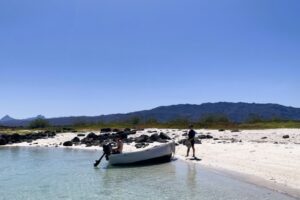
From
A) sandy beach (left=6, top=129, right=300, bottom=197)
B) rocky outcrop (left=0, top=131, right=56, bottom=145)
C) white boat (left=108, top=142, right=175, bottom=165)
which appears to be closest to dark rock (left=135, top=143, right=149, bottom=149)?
sandy beach (left=6, top=129, right=300, bottom=197)

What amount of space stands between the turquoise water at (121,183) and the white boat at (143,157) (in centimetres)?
84

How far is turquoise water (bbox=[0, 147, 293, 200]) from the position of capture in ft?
64.0

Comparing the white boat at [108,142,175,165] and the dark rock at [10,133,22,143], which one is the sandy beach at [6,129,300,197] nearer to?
the white boat at [108,142,175,165]

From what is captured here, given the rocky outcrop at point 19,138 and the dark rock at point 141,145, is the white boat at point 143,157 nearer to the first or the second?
the dark rock at point 141,145

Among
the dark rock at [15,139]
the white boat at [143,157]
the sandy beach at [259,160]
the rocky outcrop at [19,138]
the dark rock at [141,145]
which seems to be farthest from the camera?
the dark rock at [15,139]

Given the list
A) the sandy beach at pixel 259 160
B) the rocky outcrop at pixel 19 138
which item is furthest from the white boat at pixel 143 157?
the rocky outcrop at pixel 19 138

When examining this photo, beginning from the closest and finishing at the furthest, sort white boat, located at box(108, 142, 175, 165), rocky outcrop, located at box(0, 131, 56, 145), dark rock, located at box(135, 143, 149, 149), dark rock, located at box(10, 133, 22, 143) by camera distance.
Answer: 1. white boat, located at box(108, 142, 175, 165)
2. dark rock, located at box(135, 143, 149, 149)
3. rocky outcrop, located at box(0, 131, 56, 145)
4. dark rock, located at box(10, 133, 22, 143)

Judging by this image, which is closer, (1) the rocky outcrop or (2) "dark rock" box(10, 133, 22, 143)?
(1) the rocky outcrop

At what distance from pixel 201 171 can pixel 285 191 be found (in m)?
8.47

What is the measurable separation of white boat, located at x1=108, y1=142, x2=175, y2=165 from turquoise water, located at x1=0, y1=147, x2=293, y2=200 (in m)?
0.84

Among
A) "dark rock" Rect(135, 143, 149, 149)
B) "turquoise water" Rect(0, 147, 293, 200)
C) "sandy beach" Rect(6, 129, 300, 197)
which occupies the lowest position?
"turquoise water" Rect(0, 147, 293, 200)

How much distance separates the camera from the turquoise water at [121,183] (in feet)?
64.0

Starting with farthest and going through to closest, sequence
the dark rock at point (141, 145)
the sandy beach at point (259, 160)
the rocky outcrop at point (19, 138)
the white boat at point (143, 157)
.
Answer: the rocky outcrop at point (19, 138) < the dark rock at point (141, 145) < the white boat at point (143, 157) < the sandy beach at point (259, 160)

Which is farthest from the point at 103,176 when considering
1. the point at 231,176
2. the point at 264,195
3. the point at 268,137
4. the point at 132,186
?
the point at 268,137
